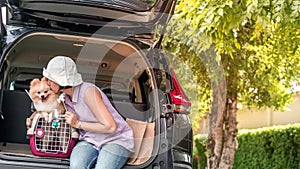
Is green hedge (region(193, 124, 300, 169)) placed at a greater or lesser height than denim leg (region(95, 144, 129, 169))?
lesser

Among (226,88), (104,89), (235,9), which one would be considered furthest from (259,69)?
(104,89)

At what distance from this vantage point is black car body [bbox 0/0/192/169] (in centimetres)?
331

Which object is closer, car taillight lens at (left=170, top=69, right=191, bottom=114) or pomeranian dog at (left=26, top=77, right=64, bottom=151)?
pomeranian dog at (left=26, top=77, right=64, bottom=151)

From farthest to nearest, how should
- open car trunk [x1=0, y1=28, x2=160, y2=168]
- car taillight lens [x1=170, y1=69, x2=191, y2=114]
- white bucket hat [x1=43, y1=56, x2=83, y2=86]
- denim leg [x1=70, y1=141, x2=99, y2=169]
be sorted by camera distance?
1. car taillight lens [x1=170, y1=69, x2=191, y2=114]
2. open car trunk [x1=0, y1=28, x2=160, y2=168]
3. white bucket hat [x1=43, y1=56, x2=83, y2=86]
4. denim leg [x1=70, y1=141, x2=99, y2=169]

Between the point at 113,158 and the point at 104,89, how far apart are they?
125 centimetres

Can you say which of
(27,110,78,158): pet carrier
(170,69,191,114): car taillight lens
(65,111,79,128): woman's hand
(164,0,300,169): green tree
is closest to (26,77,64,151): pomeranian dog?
(27,110,78,158): pet carrier

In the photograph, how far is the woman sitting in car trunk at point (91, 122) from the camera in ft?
10.5

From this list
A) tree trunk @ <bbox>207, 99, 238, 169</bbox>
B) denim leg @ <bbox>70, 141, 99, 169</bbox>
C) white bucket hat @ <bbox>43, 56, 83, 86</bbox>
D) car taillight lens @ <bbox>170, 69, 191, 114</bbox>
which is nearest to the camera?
denim leg @ <bbox>70, 141, 99, 169</bbox>

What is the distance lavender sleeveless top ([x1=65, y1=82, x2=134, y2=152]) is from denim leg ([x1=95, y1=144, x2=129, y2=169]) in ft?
0.13

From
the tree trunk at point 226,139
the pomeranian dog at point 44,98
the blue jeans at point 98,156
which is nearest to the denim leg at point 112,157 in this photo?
the blue jeans at point 98,156

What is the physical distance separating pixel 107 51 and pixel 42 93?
0.92 m

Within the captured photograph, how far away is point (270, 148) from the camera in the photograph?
380 inches

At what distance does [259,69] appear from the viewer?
8.31 meters

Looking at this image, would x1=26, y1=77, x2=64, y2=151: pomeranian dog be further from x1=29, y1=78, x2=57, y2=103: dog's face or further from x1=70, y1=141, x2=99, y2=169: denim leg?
x1=70, y1=141, x2=99, y2=169: denim leg
